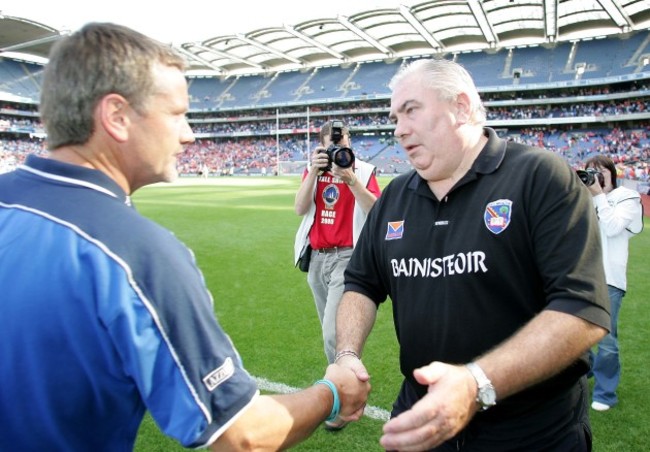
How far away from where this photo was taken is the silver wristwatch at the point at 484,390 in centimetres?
159

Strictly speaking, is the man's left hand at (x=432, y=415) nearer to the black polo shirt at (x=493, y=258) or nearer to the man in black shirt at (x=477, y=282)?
the man in black shirt at (x=477, y=282)

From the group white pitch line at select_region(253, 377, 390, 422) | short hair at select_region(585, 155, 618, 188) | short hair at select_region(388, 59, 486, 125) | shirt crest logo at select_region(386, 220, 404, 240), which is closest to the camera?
short hair at select_region(388, 59, 486, 125)

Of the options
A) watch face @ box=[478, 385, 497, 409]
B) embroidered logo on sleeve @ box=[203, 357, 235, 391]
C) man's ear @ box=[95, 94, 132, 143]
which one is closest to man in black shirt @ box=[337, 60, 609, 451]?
watch face @ box=[478, 385, 497, 409]

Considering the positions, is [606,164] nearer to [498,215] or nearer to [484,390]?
[498,215]

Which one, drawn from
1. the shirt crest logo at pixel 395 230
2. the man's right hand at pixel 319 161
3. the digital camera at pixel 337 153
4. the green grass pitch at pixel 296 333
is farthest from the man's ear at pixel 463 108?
the green grass pitch at pixel 296 333

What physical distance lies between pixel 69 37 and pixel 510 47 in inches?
2764

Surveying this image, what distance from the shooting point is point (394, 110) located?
2316mm

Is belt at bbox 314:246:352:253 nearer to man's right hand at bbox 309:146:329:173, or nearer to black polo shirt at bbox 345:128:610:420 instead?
man's right hand at bbox 309:146:329:173

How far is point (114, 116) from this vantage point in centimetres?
142

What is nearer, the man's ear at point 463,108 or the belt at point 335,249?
the man's ear at point 463,108

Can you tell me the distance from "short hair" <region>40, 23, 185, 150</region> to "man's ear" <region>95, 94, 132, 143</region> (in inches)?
0.6

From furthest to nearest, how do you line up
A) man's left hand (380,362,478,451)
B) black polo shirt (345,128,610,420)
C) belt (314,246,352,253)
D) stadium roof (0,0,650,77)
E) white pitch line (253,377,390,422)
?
stadium roof (0,0,650,77)
belt (314,246,352,253)
white pitch line (253,377,390,422)
black polo shirt (345,128,610,420)
man's left hand (380,362,478,451)

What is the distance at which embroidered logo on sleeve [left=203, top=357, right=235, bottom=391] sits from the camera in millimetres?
1313

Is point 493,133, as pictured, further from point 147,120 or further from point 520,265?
point 147,120
